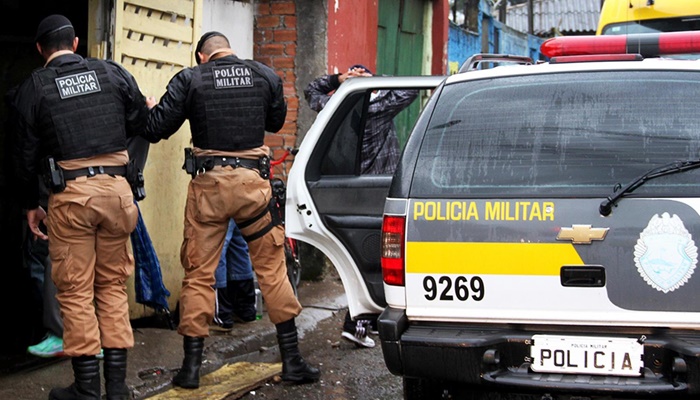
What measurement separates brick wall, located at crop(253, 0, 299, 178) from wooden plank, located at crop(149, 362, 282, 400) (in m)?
3.03

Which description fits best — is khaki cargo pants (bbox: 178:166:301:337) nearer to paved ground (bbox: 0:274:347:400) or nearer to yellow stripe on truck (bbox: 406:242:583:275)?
paved ground (bbox: 0:274:347:400)

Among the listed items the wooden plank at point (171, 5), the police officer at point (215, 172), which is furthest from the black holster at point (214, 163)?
the wooden plank at point (171, 5)

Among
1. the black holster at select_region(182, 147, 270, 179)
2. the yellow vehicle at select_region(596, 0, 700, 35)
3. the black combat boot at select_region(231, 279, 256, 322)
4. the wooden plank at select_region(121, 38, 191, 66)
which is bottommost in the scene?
the black combat boot at select_region(231, 279, 256, 322)

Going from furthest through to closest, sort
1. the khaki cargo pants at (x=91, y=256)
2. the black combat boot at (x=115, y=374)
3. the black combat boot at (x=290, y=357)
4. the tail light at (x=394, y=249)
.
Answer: the black combat boot at (x=290, y=357), the black combat boot at (x=115, y=374), the khaki cargo pants at (x=91, y=256), the tail light at (x=394, y=249)

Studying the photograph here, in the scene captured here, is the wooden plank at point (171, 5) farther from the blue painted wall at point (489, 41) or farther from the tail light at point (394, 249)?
the blue painted wall at point (489, 41)

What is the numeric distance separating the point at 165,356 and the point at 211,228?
994 millimetres

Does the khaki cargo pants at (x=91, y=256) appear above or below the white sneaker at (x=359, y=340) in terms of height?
above

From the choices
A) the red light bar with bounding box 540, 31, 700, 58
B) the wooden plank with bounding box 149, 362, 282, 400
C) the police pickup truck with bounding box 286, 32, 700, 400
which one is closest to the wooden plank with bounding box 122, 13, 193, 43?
the wooden plank with bounding box 149, 362, 282, 400

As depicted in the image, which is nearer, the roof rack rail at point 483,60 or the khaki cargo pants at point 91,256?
the roof rack rail at point 483,60

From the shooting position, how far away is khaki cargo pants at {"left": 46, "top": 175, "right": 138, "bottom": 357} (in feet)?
17.0

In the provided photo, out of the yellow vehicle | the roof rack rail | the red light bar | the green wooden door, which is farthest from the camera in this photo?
the green wooden door

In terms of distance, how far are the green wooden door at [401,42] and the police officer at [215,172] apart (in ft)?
17.0

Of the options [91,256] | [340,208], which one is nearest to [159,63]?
[91,256]

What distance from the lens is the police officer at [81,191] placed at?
17.0 feet
